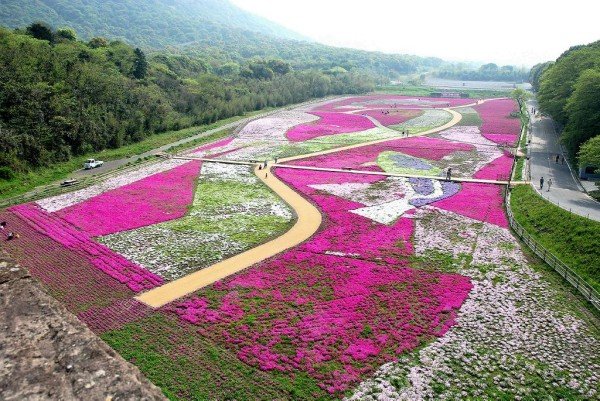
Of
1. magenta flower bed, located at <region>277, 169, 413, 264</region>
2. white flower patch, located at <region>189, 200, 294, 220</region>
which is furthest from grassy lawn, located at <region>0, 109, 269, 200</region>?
magenta flower bed, located at <region>277, 169, 413, 264</region>

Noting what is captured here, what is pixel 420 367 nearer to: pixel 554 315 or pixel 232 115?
pixel 554 315

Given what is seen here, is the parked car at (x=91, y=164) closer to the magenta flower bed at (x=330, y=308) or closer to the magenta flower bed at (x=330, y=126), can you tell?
the magenta flower bed at (x=330, y=126)

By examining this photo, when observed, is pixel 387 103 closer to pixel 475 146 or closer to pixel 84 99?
pixel 475 146

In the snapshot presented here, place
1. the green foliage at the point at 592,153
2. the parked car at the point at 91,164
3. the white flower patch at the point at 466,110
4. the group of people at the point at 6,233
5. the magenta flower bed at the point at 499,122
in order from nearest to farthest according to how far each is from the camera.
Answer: the group of people at the point at 6,233 < the green foliage at the point at 592,153 < the parked car at the point at 91,164 < the magenta flower bed at the point at 499,122 < the white flower patch at the point at 466,110

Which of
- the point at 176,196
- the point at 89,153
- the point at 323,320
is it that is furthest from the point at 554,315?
the point at 89,153

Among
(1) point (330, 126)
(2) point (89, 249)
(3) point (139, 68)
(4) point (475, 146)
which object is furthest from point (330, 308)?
(3) point (139, 68)

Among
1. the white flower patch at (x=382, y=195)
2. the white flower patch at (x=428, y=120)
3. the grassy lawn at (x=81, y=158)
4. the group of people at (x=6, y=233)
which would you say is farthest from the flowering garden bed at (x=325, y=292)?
the white flower patch at (x=428, y=120)

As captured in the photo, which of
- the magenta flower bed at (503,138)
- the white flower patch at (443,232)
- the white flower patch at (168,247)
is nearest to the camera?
the white flower patch at (168,247)
